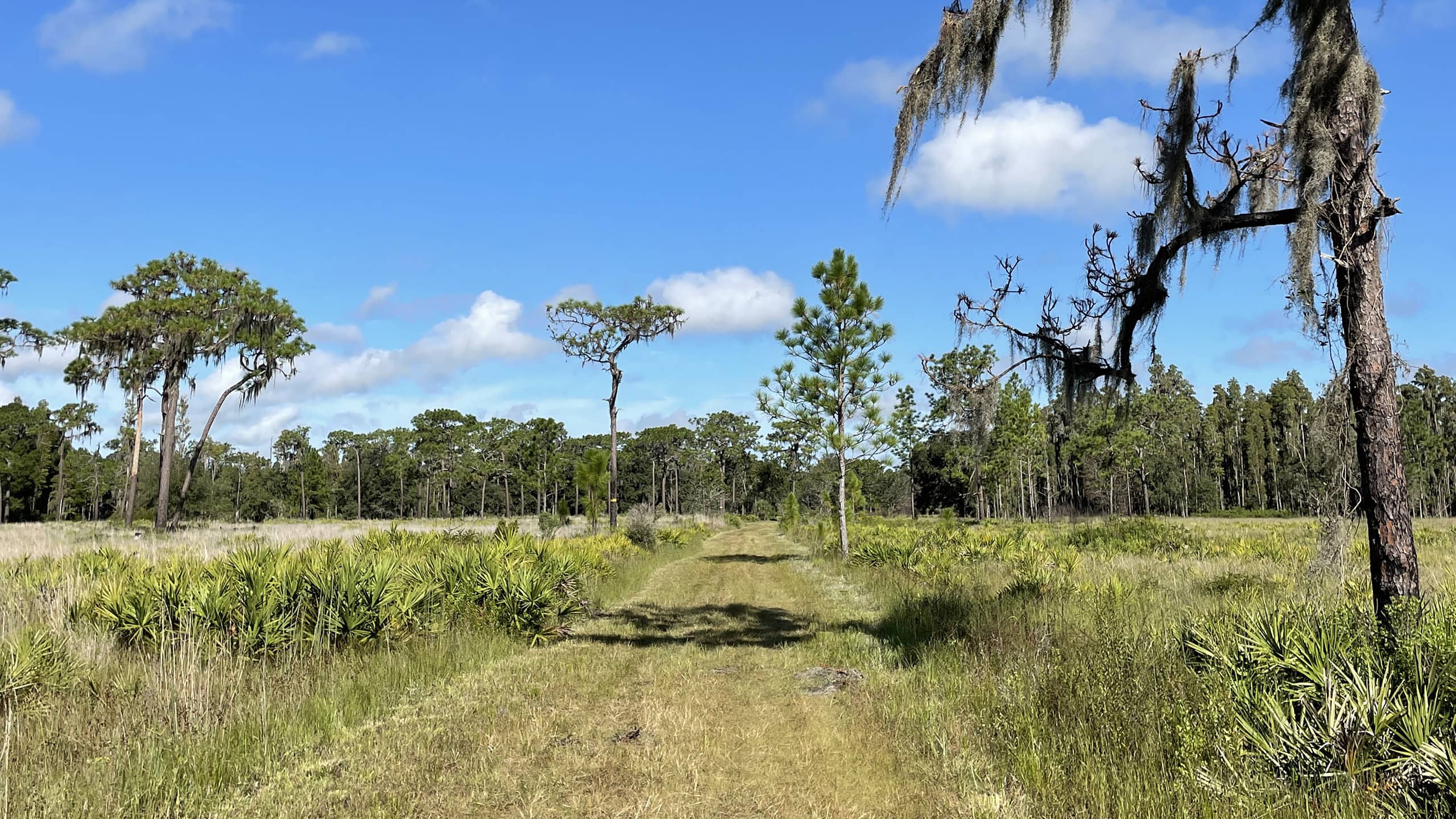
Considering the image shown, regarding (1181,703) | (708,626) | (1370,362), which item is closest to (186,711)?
(708,626)

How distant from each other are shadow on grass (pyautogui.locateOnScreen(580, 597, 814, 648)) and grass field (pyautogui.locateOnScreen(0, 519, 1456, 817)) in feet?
0.43

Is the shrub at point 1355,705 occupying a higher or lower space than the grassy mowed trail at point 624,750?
higher

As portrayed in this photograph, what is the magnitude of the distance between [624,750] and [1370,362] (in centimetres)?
564

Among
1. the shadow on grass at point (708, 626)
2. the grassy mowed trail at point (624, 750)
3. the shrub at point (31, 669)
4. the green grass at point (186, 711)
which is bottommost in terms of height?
the shadow on grass at point (708, 626)

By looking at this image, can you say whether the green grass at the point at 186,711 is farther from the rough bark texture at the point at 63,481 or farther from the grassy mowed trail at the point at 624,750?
the rough bark texture at the point at 63,481

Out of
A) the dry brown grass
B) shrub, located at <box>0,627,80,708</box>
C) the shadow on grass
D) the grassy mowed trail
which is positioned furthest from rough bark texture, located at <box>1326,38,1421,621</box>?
the dry brown grass

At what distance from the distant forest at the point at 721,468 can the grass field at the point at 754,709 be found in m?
26.9

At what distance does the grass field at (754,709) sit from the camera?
3863 millimetres

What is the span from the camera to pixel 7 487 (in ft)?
196

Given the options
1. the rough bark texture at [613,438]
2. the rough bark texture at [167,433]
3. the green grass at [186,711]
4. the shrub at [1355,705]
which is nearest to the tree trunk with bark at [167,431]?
the rough bark texture at [167,433]

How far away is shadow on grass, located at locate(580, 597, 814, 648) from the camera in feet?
31.0

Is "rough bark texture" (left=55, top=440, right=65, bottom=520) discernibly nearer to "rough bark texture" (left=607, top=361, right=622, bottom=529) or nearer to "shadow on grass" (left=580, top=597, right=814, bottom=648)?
"rough bark texture" (left=607, top=361, right=622, bottom=529)

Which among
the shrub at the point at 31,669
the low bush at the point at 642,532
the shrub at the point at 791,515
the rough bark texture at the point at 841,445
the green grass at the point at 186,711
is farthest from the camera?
the shrub at the point at 791,515

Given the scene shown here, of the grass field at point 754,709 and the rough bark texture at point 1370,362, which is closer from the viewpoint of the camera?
the grass field at point 754,709
